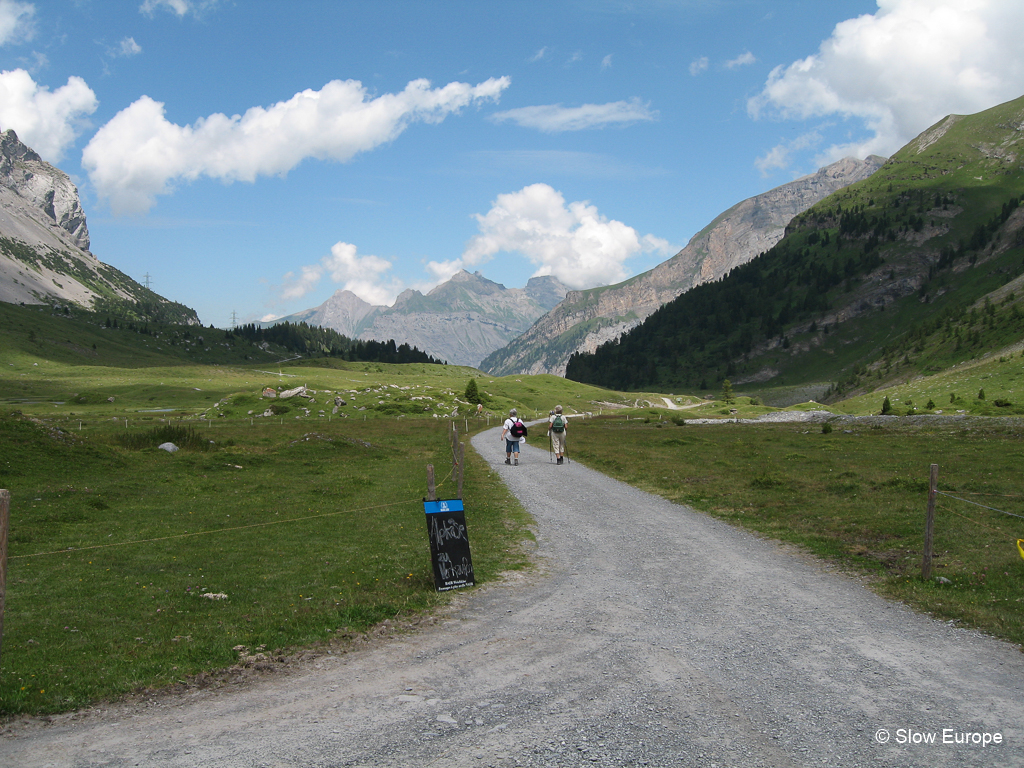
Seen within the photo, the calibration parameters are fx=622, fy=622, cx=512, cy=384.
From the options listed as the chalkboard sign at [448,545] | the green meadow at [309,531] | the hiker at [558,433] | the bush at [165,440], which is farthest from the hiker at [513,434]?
the chalkboard sign at [448,545]

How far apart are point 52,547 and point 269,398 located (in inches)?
3225

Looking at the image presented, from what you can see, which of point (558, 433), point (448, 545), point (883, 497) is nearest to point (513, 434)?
point (558, 433)

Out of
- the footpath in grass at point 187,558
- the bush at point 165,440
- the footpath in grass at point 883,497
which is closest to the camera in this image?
the footpath in grass at point 187,558

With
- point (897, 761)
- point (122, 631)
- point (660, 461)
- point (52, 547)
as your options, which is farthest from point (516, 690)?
point (660, 461)

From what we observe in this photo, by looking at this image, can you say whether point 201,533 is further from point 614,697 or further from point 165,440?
point 165,440

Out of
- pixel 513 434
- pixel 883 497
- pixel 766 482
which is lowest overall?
pixel 883 497

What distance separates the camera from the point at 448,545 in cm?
1459

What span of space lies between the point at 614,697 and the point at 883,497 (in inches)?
876

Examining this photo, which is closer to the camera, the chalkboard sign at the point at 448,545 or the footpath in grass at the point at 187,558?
the footpath in grass at the point at 187,558

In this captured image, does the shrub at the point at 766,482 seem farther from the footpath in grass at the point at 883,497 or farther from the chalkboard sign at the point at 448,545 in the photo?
the chalkboard sign at the point at 448,545

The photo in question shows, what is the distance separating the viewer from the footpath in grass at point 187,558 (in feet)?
33.7

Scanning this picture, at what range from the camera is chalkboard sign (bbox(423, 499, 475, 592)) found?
14.3 meters

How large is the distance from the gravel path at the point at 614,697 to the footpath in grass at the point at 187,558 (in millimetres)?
1449

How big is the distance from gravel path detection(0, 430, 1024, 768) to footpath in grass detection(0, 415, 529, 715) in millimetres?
1449
